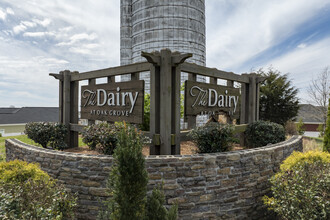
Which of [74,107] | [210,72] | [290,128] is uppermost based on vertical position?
[210,72]

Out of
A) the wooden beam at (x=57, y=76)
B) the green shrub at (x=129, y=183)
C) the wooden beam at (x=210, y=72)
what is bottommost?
the green shrub at (x=129, y=183)

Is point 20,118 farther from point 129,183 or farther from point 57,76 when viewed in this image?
point 129,183

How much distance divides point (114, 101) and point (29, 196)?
2877mm

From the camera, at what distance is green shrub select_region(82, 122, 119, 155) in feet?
13.9

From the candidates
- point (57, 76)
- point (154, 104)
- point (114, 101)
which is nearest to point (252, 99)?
point (154, 104)

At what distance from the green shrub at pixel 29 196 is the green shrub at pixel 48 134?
3.02 meters

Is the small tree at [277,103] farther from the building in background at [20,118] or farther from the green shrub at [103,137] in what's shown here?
the building in background at [20,118]

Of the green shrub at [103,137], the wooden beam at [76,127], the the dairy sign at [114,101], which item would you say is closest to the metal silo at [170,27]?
the the dairy sign at [114,101]

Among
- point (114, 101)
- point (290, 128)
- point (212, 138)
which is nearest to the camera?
point (212, 138)

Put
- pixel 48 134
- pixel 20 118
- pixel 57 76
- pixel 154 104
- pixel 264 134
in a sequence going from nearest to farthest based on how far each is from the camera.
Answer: pixel 154 104
pixel 264 134
pixel 48 134
pixel 57 76
pixel 20 118

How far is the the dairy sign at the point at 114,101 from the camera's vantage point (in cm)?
460

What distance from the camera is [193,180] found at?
3.18 meters

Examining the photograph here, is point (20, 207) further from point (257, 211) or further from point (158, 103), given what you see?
point (257, 211)

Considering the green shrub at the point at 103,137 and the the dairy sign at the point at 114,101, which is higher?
the the dairy sign at the point at 114,101
